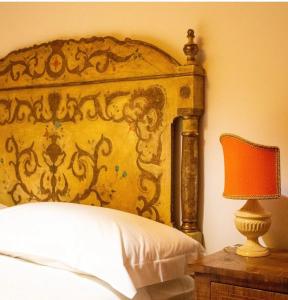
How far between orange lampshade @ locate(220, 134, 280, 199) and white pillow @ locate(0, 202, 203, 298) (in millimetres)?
308

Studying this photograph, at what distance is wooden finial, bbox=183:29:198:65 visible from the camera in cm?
177

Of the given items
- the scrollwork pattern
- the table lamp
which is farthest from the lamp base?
the scrollwork pattern

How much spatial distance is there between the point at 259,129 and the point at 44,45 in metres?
1.15

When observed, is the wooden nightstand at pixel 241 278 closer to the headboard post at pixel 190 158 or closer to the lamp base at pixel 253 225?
the lamp base at pixel 253 225

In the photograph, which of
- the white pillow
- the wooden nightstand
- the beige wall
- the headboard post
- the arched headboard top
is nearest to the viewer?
the wooden nightstand

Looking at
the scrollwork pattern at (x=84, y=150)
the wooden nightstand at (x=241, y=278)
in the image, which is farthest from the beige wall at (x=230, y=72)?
the wooden nightstand at (x=241, y=278)

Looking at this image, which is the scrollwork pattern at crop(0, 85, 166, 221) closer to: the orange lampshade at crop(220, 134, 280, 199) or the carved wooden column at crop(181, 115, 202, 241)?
the carved wooden column at crop(181, 115, 202, 241)

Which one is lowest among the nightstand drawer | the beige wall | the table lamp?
the nightstand drawer

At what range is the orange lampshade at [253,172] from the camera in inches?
54.2

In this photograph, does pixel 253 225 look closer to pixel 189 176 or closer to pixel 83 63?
pixel 189 176

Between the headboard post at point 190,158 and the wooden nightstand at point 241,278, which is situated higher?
the headboard post at point 190,158

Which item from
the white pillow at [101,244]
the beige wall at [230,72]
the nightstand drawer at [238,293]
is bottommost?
the nightstand drawer at [238,293]

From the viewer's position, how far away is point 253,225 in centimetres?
142

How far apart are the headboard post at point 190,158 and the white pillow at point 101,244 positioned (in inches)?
5.0
